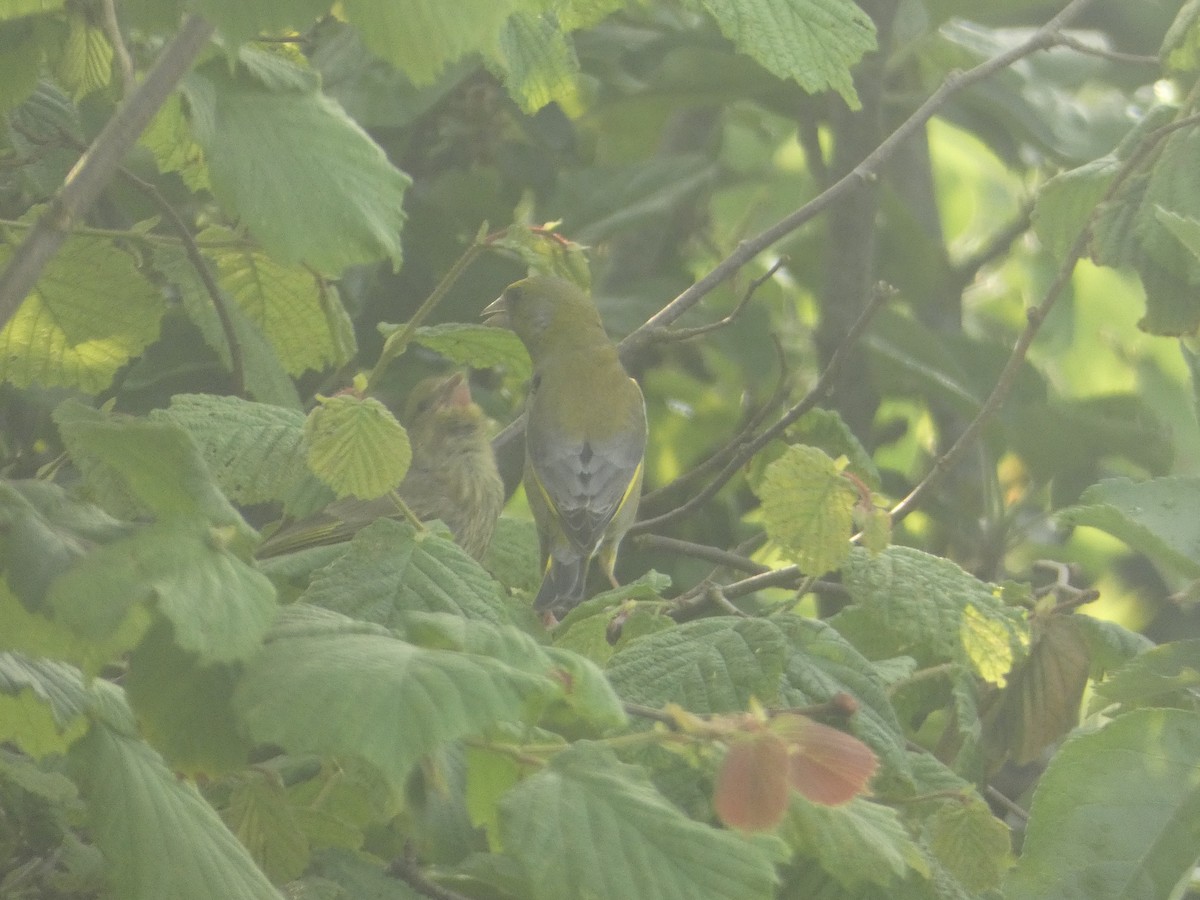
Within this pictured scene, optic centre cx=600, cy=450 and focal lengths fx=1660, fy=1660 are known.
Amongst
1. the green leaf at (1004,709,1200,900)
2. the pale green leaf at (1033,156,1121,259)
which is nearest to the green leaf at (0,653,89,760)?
the green leaf at (1004,709,1200,900)

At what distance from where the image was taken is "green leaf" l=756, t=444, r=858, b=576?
1871mm

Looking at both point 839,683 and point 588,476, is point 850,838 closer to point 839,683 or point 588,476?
point 839,683

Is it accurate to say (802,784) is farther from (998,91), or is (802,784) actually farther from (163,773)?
(998,91)

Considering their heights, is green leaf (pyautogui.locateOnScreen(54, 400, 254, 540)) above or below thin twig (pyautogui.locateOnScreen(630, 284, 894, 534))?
above

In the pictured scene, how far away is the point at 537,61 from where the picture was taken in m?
2.09

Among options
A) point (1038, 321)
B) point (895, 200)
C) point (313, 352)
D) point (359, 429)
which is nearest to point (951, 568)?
point (1038, 321)

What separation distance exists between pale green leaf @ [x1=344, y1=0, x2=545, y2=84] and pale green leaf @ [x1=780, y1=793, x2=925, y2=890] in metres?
0.72

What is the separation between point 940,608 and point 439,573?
0.61 meters

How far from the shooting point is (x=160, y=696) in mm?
1341

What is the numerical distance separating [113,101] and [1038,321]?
1.36 m

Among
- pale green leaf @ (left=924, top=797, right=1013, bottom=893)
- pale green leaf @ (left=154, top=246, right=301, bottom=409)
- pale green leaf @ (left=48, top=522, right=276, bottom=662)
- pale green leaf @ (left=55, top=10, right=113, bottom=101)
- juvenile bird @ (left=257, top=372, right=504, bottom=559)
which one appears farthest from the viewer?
juvenile bird @ (left=257, top=372, right=504, bottom=559)

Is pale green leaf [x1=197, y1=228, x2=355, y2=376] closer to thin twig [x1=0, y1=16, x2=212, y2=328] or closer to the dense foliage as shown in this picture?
the dense foliage

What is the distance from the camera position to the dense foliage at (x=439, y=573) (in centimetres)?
128

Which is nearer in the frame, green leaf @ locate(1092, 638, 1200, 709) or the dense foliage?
the dense foliage
